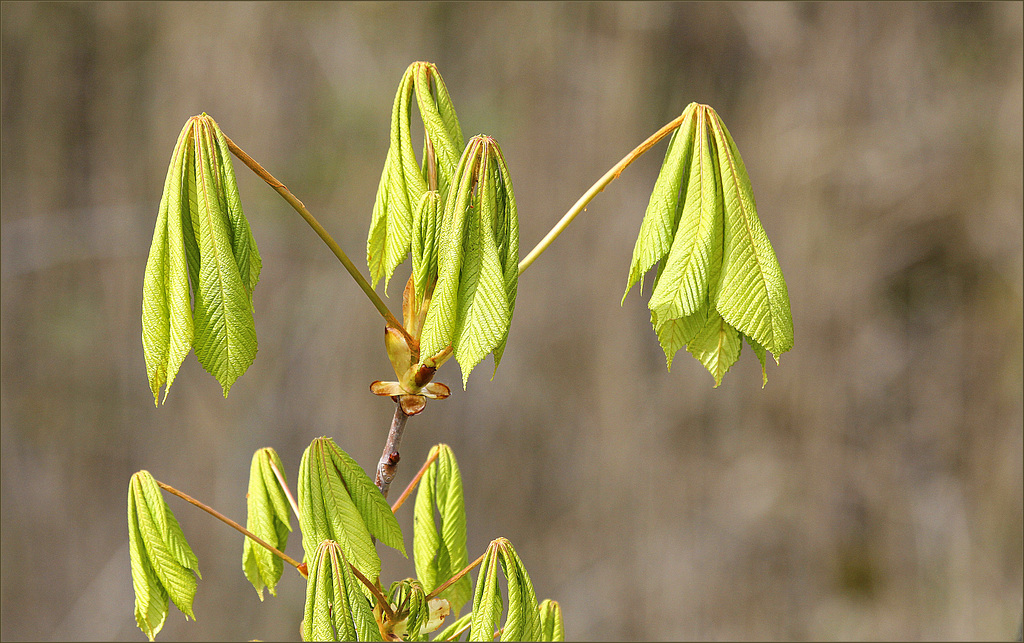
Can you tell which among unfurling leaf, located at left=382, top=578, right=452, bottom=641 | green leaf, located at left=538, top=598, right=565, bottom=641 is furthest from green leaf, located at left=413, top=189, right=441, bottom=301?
green leaf, located at left=538, top=598, right=565, bottom=641

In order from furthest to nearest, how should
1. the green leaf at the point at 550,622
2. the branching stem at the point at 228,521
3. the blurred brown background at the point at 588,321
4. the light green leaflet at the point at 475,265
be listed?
the blurred brown background at the point at 588,321 < the green leaf at the point at 550,622 < the branching stem at the point at 228,521 < the light green leaflet at the point at 475,265

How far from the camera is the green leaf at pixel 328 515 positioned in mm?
483

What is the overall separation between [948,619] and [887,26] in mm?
1439

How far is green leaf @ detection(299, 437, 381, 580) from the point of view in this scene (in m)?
0.48

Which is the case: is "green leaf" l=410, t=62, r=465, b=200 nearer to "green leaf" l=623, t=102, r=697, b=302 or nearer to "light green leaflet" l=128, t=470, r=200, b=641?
"green leaf" l=623, t=102, r=697, b=302

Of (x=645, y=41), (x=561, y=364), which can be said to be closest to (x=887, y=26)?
(x=645, y=41)

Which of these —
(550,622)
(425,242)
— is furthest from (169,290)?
(550,622)

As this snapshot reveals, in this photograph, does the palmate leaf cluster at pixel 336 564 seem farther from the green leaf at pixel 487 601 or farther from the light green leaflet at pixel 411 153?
the light green leaflet at pixel 411 153

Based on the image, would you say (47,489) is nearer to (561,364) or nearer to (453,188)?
(561,364)

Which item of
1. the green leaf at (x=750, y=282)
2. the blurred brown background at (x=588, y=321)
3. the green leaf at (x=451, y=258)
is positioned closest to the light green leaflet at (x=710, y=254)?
the green leaf at (x=750, y=282)

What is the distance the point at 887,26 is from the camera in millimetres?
1712

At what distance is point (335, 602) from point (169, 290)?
20 cm

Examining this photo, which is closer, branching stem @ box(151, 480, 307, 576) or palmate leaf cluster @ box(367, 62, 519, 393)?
palmate leaf cluster @ box(367, 62, 519, 393)

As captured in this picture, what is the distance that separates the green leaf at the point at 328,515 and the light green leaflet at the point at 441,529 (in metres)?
0.15
